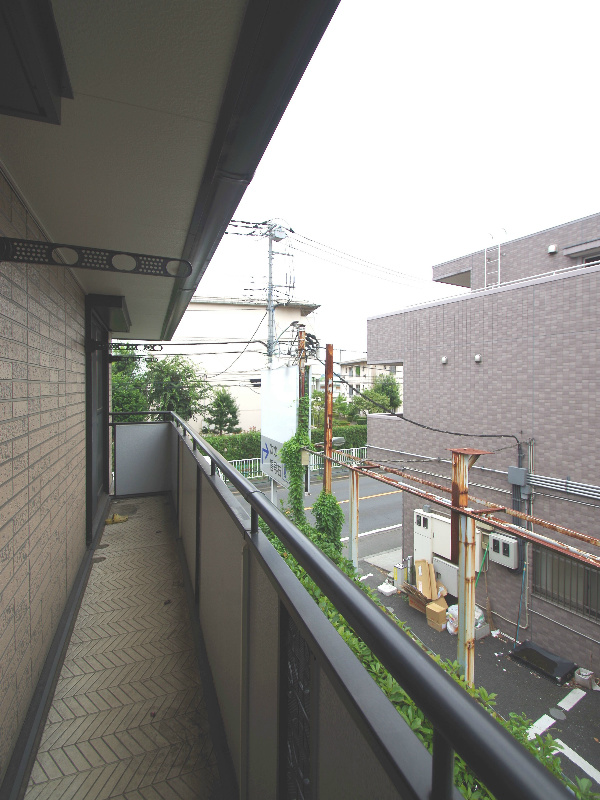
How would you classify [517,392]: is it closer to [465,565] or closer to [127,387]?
[465,565]

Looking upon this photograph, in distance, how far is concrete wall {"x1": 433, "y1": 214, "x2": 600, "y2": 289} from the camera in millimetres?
10188

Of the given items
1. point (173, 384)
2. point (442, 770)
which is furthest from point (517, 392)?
point (173, 384)

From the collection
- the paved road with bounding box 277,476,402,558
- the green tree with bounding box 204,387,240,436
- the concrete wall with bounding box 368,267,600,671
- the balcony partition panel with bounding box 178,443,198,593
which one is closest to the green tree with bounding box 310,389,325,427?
the green tree with bounding box 204,387,240,436

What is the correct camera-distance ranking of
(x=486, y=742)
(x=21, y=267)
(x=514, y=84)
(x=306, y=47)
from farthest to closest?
(x=514, y=84) → (x=21, y=267) → (x=306, y=47) → (x=486, y=742)

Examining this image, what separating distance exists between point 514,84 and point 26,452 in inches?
544

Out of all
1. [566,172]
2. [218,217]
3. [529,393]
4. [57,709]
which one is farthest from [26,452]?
[566,172]

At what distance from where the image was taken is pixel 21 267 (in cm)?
178

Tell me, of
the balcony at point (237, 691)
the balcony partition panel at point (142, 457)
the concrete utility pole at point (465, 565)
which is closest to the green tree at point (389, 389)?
the concrete utility pole at point (465, 565)

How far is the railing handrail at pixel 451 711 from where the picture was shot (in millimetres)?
309

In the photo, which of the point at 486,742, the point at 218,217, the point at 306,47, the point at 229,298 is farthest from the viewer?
the point at 229,298

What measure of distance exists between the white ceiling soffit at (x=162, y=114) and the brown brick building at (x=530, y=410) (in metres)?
7.34

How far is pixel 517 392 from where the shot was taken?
8.02 meters

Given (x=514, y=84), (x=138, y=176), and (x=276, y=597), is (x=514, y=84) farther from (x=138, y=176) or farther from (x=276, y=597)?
(x=276, y=597)

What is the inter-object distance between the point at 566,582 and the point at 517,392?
3.54m
